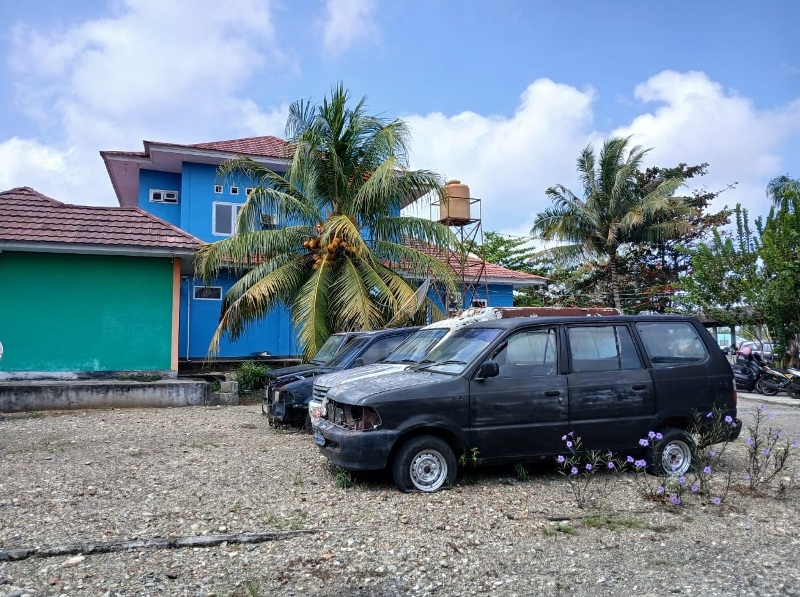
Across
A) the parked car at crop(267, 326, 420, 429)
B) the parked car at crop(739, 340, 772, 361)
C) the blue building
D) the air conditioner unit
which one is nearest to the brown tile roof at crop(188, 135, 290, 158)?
the blue building

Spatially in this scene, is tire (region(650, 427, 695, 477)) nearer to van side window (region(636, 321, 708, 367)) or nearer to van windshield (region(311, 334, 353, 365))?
van side window (region(636, 321, 708, 367))

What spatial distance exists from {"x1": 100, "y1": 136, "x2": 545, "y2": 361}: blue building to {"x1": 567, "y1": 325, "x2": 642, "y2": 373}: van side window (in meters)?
11.6

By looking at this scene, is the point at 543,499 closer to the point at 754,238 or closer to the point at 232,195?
the point at 232,195

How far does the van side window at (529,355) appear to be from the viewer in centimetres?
693

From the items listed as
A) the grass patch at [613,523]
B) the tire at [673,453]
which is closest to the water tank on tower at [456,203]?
the tire at [673,453]

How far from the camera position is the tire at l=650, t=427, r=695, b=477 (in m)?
7.20

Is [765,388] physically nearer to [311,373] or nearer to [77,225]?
[311,373]

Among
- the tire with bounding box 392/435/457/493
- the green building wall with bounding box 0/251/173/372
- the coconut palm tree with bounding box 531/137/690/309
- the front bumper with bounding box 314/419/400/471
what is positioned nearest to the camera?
the front bumper with bounding box 314/419/400/471

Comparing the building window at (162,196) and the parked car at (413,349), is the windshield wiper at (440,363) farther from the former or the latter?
the building window at (162,196)

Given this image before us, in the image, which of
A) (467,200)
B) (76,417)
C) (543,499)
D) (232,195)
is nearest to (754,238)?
(467,200)

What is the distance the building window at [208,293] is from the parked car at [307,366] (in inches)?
327

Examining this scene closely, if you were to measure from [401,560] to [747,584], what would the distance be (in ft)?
7.99

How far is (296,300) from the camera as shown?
49.8 feet

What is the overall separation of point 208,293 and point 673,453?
51.1 ft
